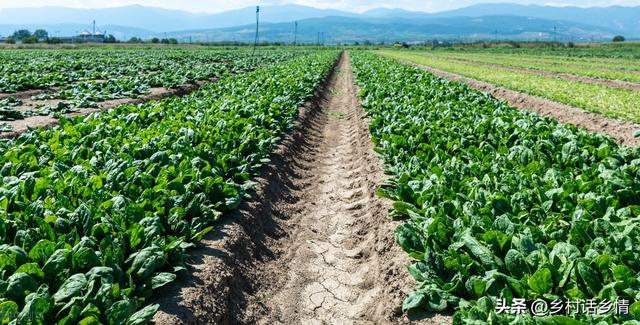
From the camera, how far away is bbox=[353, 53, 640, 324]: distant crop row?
4.10 metres

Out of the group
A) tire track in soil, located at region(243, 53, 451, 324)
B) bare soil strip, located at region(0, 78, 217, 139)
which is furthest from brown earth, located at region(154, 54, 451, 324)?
bare soil strip, located at region(0, 78, 217, 139)

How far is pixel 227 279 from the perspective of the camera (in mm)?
5488

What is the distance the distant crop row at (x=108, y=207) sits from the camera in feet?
13.1

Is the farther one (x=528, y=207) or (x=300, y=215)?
(x=300, y=215)

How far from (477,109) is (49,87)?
64.3ft

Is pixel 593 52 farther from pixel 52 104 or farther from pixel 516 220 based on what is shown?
pixel 516 220

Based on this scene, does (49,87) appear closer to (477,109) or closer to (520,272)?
(477,109)

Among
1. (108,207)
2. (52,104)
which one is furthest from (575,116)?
(52,104)

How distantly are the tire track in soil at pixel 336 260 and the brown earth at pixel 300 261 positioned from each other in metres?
0.01

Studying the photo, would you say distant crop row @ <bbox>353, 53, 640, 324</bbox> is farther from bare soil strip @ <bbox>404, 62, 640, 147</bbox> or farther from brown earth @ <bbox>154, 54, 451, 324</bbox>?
bare soil strip @ <bbox>404, 62, 640, 147</bbox>

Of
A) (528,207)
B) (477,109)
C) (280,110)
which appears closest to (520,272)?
(528,207)

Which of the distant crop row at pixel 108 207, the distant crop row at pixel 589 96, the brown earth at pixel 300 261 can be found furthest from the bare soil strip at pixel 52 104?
the distant crop row at pixel 589 96

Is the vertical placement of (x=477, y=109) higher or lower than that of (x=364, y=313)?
Result: higher

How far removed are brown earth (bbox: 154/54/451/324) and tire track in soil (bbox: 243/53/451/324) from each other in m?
0.01
